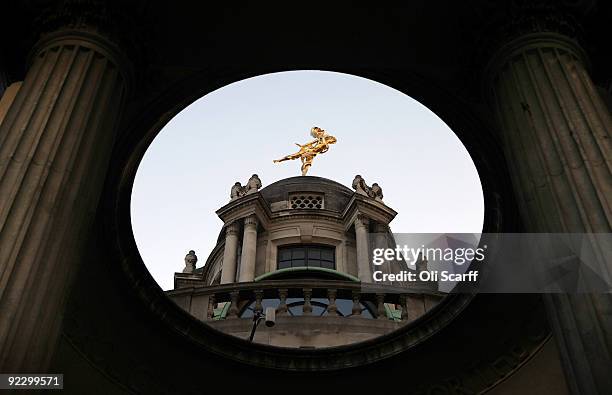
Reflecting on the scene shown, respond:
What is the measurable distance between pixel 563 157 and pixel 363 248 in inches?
805

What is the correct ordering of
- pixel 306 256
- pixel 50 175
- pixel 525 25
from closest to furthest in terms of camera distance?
pixel 50 175, pixel 525 25, pixel 306 256

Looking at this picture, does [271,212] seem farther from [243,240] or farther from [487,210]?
[487,210]

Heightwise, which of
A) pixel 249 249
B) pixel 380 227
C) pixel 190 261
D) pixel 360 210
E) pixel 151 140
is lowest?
pixel 151 140

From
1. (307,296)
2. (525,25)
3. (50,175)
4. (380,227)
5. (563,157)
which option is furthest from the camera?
(380,227)

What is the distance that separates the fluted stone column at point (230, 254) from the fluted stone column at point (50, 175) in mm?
18406

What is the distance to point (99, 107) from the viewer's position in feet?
A: 32.1

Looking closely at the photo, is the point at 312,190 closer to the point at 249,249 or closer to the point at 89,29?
the point at 249,249

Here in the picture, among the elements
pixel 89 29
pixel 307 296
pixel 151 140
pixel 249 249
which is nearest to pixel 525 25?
pixel 89 29

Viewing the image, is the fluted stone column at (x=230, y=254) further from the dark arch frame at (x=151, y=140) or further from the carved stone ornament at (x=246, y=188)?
the dark arch frame at (x=151, y=140)

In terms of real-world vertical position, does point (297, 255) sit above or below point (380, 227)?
below

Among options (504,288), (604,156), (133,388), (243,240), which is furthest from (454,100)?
(243,240)

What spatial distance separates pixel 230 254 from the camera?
2939 cm

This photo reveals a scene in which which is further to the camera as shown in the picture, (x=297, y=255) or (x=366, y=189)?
(x=366, y=189)

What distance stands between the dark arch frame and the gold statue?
22.1 m
